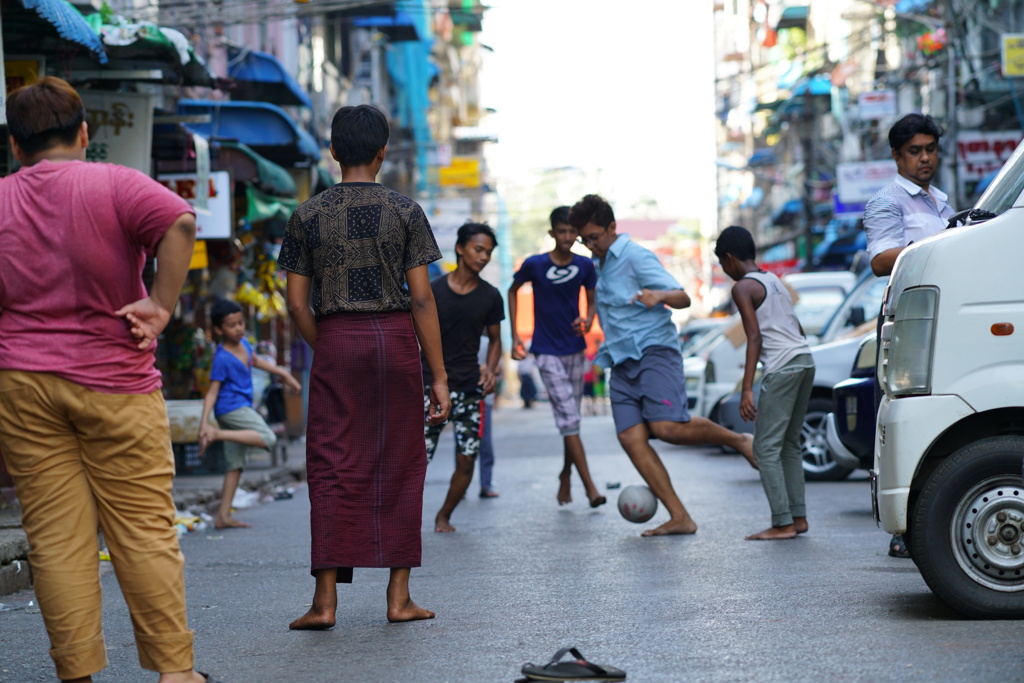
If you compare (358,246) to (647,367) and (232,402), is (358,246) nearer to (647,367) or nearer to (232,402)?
(647,367)

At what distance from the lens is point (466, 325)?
945 centimetres

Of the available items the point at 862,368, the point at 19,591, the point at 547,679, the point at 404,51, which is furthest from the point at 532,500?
the point at 404,51

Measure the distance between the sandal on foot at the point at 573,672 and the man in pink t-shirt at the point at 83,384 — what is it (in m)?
1.03

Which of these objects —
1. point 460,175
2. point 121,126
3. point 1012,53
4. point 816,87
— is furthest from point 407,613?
point 816,87

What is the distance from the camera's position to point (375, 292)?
18.4 feet

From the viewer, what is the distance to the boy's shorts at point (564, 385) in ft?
34.7

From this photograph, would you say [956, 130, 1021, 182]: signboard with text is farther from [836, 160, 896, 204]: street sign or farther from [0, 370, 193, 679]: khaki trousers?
[0, 370, 193, 679]: khaki trousers

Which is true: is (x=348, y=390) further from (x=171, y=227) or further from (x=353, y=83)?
(x=353, y=83)

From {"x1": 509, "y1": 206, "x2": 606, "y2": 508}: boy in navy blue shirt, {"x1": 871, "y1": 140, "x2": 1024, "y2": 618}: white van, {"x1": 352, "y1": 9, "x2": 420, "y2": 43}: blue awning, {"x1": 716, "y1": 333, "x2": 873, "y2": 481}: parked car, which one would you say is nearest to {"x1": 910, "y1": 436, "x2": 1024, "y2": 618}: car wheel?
{"x1": 871, "y1": 140, "x2": 1024, "y2": 618}: white van

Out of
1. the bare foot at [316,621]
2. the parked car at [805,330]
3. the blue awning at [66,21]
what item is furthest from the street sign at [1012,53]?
the bare foot at [316,621]

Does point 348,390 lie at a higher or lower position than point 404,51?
lower

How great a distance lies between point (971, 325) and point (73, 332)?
3124mm

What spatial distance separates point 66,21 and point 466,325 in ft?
9.99

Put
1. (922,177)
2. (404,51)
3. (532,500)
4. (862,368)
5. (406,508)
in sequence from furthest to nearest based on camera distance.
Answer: (404,51) → (532,500) → (862,368) → (922,177) → (406,508)
